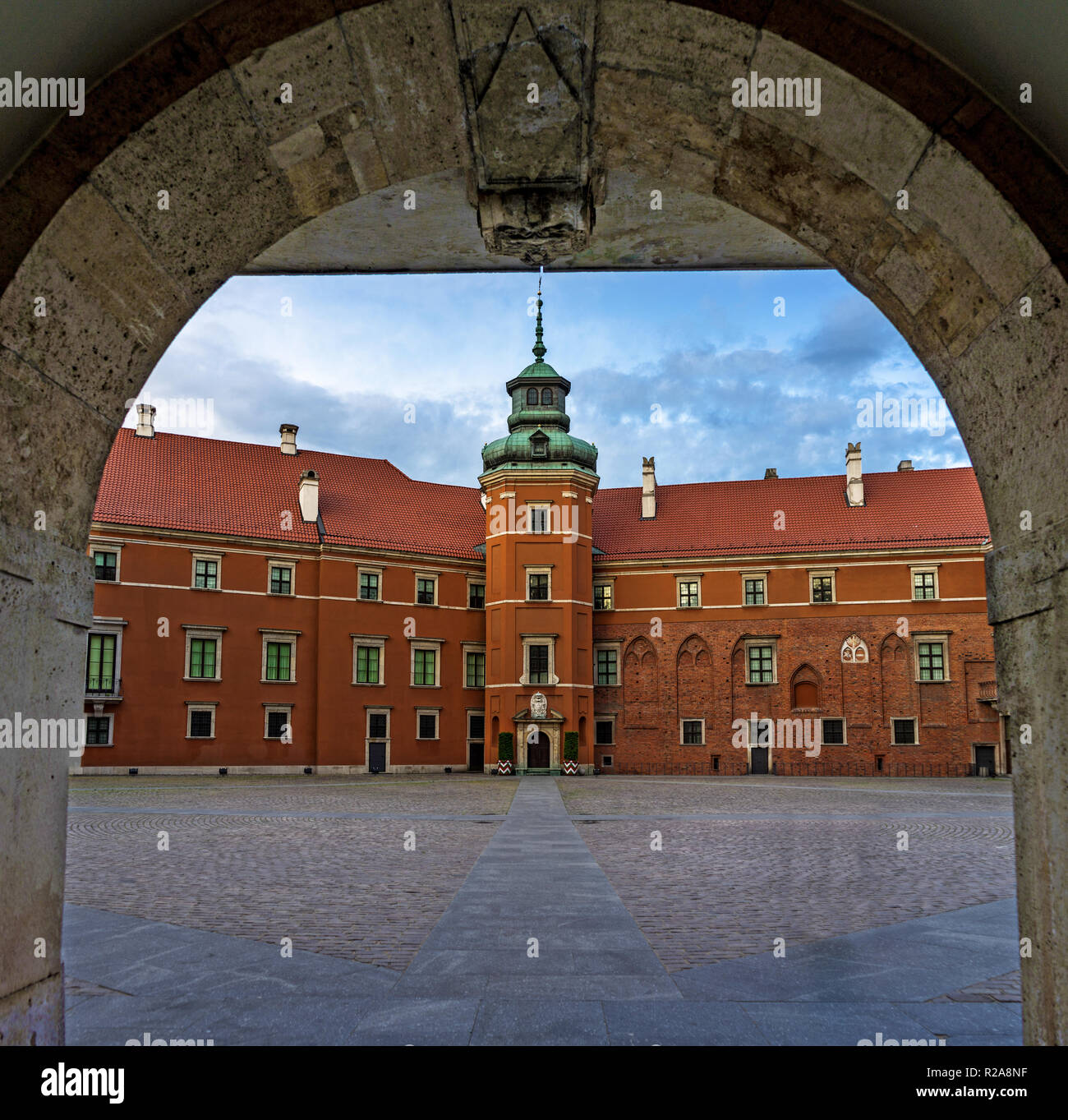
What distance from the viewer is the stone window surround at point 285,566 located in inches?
1532

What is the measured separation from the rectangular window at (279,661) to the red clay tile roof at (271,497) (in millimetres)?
4402

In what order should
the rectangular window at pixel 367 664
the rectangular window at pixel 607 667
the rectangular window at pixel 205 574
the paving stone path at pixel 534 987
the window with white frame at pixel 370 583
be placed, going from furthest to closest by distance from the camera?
the rectangular window at pixel 607 667 < the window with white frame at pixel 370 583 < the rectangular window at pixel 367 664 < the rectangular window at pixel 205 574 < the paving stone path at pixel 534 987

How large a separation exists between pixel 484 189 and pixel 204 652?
3524 centimetres

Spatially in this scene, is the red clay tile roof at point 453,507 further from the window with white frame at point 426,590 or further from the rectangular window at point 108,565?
the rectangular window at point 108,565

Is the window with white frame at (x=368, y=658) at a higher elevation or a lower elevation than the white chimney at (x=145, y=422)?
lower

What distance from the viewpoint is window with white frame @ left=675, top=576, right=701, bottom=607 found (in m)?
44.4

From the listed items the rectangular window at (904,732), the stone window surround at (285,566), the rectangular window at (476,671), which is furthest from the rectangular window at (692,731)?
the stone window surround at (285,566)

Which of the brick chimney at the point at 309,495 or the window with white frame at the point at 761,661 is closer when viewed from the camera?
the brick chimney at the point at 309,495

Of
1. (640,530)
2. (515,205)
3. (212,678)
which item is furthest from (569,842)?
(640,530)

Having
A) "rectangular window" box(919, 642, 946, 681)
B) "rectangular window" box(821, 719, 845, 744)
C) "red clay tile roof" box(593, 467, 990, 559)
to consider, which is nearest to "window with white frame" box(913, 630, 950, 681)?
"rectangular window" box(919, 642, 946, 681)

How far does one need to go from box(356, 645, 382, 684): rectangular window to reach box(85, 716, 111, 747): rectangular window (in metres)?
9.82

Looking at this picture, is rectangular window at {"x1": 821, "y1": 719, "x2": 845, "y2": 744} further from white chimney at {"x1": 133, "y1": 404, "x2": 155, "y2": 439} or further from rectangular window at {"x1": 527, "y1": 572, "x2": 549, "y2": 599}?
white chimney at {"x1": 133, "y1": 404, "x2": 155, "y2": 439}

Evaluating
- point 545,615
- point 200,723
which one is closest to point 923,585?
point 545,615

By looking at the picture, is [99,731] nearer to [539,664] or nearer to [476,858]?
[539,664]
